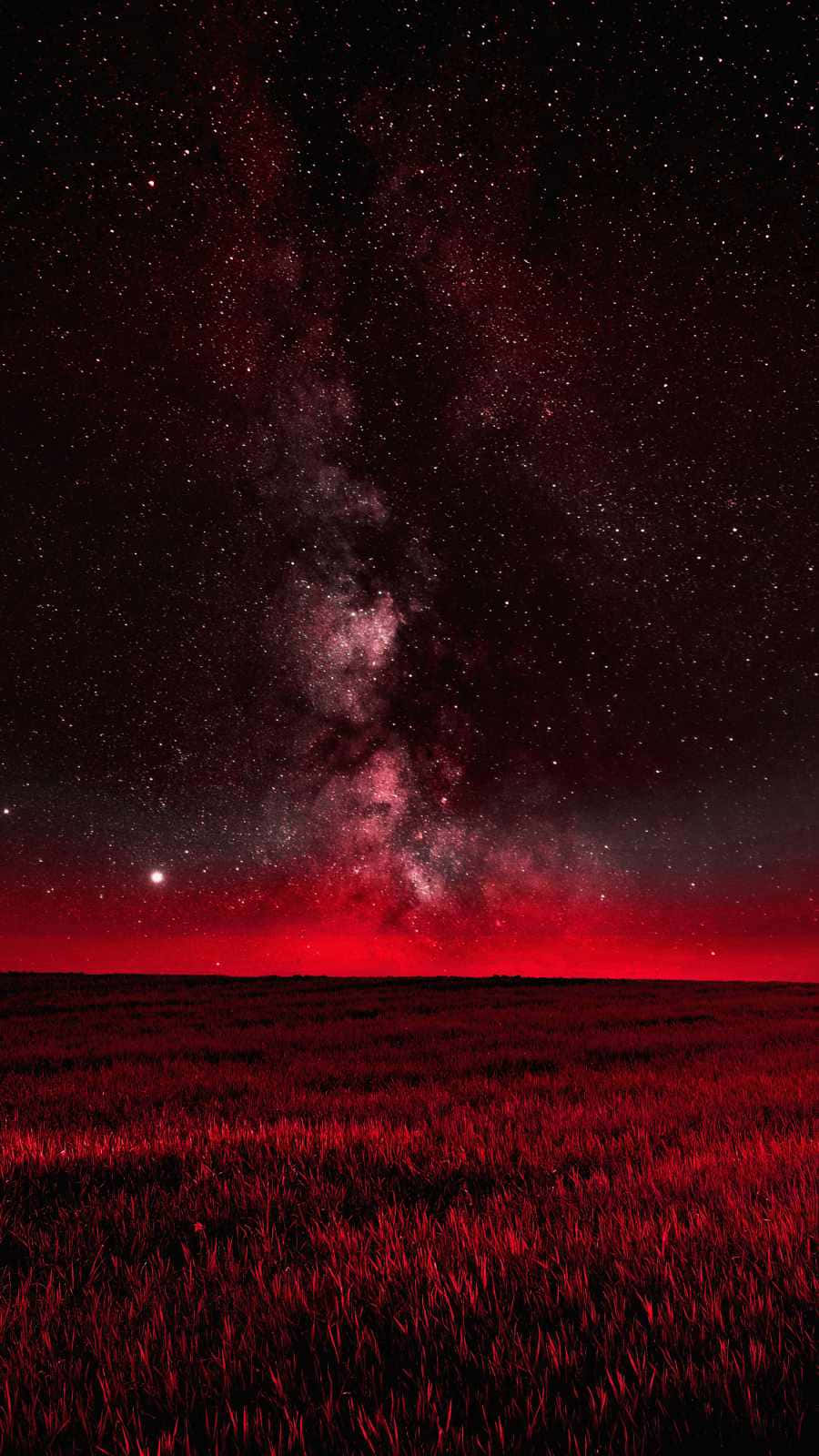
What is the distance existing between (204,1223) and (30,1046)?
958 centimetres

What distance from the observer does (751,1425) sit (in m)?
1.84

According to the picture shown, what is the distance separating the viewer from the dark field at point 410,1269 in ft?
6.36

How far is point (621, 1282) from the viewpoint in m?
2.68

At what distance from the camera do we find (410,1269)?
9.32 feet

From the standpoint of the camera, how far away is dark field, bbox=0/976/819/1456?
1.94 meters

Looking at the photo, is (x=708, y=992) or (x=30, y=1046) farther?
(x=708, y=992)

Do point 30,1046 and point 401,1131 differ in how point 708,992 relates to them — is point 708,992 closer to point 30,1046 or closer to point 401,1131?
point 30,1046

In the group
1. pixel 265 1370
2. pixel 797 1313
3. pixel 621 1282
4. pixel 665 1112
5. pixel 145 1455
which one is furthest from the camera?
pixel 665 1112

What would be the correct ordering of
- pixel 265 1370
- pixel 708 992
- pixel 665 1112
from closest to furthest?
pixel 265 1370 → pixel 665 1112 → pixel 708 992

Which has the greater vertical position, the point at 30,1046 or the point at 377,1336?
the point at 377,1336

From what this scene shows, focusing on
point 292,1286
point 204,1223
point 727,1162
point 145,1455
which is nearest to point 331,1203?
point 204,1223

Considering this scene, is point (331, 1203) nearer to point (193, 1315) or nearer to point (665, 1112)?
point (193, 1315)

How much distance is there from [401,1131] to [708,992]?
743 inches

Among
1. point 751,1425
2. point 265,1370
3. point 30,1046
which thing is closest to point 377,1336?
point 265,1370
